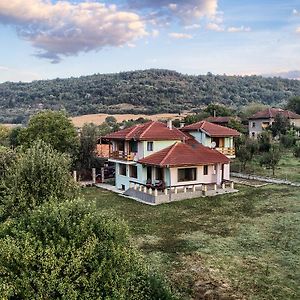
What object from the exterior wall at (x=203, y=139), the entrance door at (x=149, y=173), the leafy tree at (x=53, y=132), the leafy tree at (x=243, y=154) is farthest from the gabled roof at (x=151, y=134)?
the leafy tree at (x=53, y=132)

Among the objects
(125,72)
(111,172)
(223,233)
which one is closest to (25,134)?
(111,172)

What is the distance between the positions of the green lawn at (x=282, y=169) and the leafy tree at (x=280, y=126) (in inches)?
527

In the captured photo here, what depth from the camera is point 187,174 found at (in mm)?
30328

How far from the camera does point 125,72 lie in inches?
6235

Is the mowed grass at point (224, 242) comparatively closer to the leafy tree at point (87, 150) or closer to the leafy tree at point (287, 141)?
the leafy tree at point (87, 150)

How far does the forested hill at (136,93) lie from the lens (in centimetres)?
11512

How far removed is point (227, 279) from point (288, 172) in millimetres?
25132

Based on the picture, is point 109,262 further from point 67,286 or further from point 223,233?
point 223,233

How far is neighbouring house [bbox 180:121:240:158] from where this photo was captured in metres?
34.1

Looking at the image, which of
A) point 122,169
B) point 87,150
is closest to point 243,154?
point 122,169

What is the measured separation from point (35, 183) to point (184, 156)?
1677 centimetres

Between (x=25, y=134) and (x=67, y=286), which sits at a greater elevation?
(x=25, y=134)

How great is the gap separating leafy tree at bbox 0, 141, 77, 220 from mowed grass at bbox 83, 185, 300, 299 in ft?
7.96

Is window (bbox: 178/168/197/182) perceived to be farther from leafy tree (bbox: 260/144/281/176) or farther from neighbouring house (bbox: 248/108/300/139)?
neighbouring house (bbox: 248/108/300/139)
